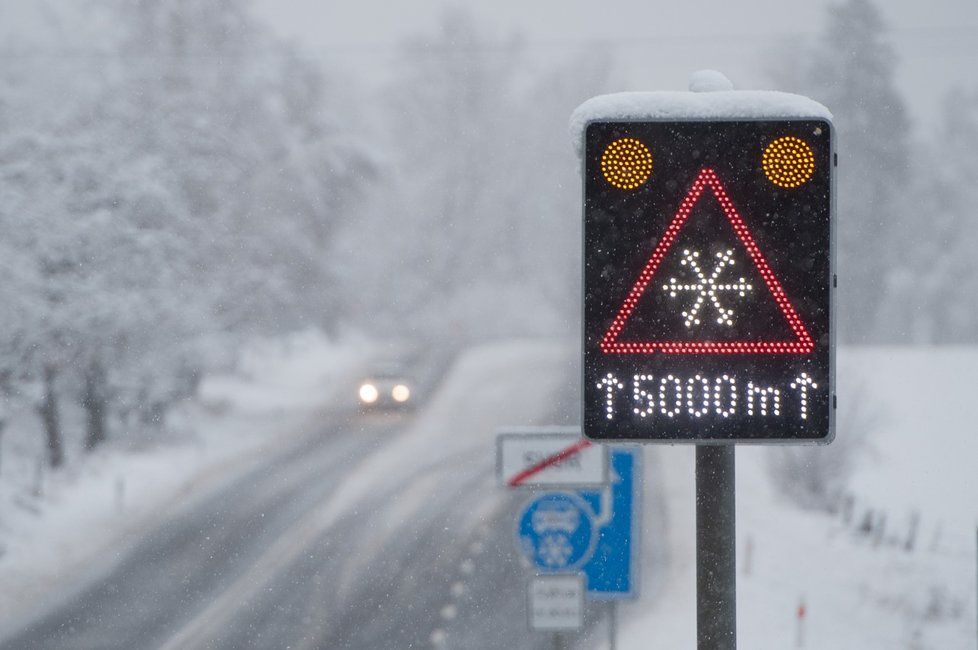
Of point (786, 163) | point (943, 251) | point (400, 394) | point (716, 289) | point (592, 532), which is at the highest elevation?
point (943, 251)

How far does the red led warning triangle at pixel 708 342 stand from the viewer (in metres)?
2.86

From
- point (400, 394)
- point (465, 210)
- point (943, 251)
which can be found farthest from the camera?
point (943, 251)

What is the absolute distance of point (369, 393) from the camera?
118 ft

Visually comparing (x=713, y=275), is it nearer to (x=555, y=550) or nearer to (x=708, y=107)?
(x=708, y=107)

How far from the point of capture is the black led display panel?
286 cm

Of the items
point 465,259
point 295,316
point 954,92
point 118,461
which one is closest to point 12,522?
point 118,461

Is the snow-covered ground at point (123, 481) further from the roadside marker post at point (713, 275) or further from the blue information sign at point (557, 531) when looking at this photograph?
the roadside marker post at point (713, 275)

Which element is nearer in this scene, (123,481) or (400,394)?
(123,481)

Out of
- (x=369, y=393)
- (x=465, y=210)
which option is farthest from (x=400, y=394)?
(x=465, y=210)

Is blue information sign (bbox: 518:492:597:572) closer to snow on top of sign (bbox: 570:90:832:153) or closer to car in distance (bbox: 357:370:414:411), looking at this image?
snow on top of sign (bbox: 570:90:832:153)

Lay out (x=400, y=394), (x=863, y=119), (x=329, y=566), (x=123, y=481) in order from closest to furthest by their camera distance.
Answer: (x=329, y=566)
(x=123, y=481)
(x=400, y=394)
(x=863, y=119)

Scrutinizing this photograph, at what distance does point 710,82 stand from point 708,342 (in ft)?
2.23

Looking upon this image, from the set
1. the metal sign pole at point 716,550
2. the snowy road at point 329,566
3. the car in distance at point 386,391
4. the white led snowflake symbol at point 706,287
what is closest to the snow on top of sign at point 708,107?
the white led snowflake symbol at point 706,287

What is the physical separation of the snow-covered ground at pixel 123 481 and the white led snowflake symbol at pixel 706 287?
1549 cm
